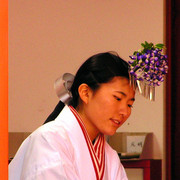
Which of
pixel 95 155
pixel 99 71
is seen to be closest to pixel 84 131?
pixel 95 155

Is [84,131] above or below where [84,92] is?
below

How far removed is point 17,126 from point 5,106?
2.42 meters

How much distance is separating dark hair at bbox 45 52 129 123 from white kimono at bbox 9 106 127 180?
0.11 meters

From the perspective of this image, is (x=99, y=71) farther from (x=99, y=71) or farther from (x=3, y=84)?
(x=3, y=84)

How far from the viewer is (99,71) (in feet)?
5.29

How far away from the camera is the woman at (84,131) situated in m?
1.37

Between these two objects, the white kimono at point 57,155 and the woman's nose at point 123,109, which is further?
the woman's nose at point 123,109

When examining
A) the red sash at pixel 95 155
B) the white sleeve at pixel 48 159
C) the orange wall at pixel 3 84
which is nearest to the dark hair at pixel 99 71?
the red sash at pixel 95 155

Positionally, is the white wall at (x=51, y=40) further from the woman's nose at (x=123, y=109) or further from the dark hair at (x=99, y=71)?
the woman's nose at (x=123, y=109)

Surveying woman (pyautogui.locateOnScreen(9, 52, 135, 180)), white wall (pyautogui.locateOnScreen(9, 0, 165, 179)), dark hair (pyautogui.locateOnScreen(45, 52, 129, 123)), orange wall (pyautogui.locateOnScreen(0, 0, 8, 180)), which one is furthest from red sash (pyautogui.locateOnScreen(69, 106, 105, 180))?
white wall (pyautogui.locateOnScreen(9, 0, 165, 179))

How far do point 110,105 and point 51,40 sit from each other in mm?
1606

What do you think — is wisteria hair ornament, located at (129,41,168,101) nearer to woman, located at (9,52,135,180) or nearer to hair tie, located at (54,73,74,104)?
woman, located at (9,52,135,180)
